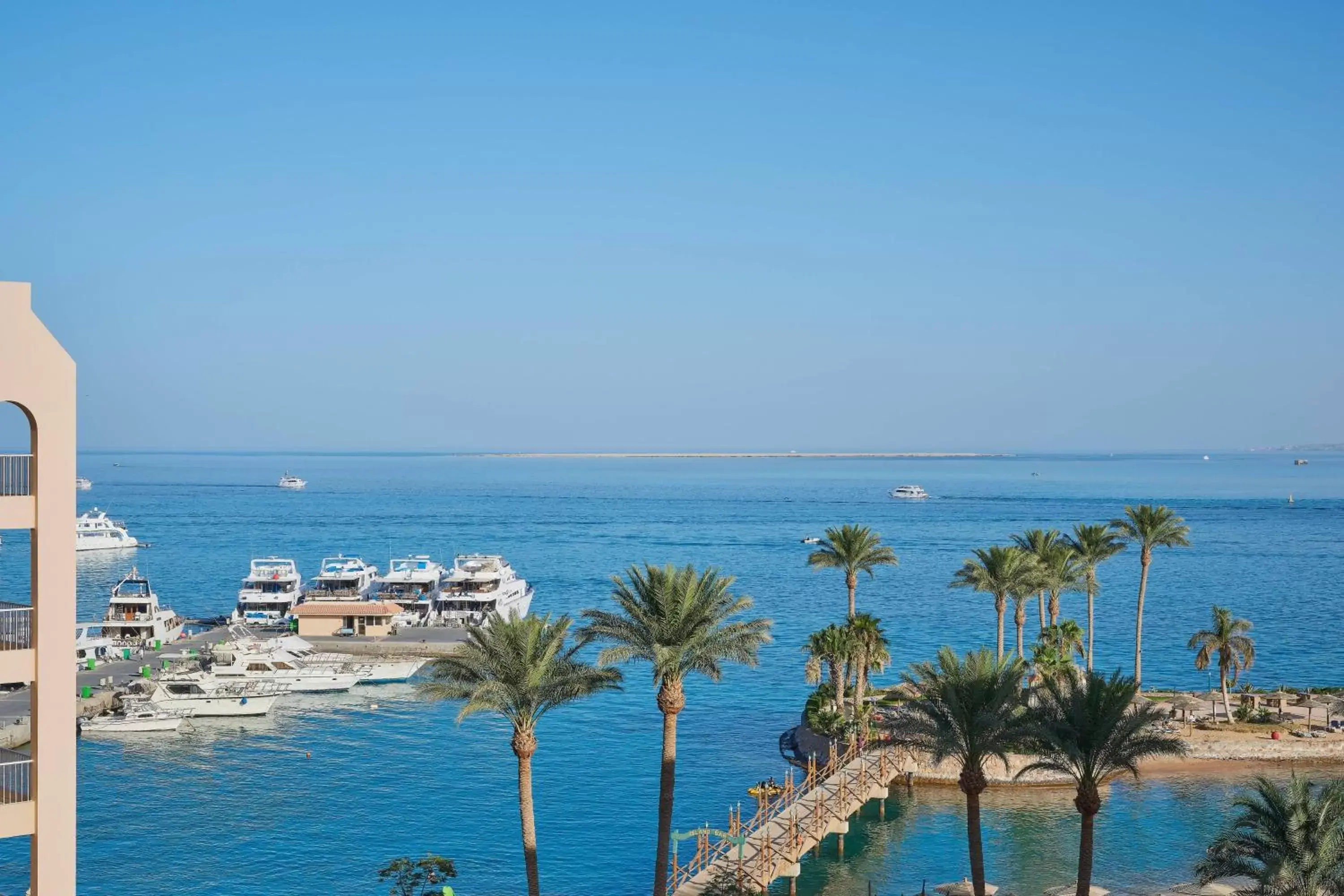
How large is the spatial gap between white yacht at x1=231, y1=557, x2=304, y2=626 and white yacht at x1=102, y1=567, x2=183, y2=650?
5652mm

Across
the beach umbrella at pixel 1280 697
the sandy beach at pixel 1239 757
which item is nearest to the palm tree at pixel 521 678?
the sandy beach at pixel 1239 757

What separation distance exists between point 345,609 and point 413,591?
38.4ft

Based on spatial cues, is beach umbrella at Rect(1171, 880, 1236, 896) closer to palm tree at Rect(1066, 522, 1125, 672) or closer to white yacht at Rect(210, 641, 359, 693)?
palm tree at Rect(1066, 522, 1125, 672)

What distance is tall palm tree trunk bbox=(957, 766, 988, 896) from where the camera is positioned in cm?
3172

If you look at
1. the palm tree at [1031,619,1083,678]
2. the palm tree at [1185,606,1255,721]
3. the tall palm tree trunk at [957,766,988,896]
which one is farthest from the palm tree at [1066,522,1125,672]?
the tall palm tree trunk at [957,766,988,896]

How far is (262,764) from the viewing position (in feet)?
176

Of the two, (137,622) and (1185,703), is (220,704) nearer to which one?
(137,622)

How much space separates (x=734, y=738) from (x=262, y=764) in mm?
21709

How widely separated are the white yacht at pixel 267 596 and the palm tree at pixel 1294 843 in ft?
229

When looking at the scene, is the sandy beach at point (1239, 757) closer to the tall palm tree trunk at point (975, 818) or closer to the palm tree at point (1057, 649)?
the palm tree at point (1057, 649)

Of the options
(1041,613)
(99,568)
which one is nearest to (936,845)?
(1041,613)

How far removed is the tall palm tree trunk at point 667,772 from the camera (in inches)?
1314

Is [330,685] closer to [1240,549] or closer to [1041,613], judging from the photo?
[1041,613]

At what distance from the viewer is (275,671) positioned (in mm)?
67125
